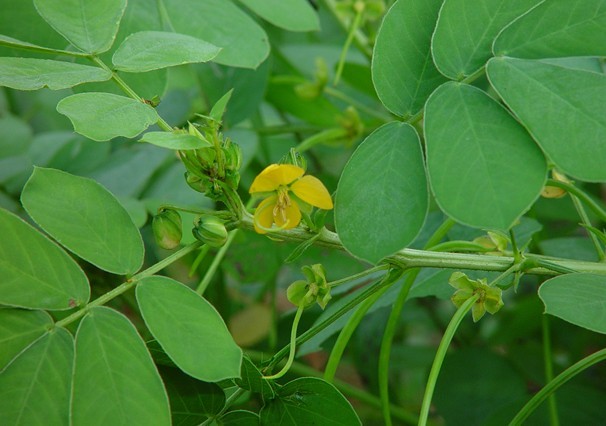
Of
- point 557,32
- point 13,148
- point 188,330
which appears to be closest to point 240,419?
point 188,330

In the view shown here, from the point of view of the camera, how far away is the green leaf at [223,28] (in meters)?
0.70

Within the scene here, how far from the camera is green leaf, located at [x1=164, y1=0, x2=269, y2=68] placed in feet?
2.31

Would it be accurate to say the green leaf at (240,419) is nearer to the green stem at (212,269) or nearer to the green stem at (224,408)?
the green stem at (224,408)

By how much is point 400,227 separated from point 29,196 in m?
0.24

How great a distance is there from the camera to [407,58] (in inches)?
20.8

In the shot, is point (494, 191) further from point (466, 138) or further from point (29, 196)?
point (29, 196)

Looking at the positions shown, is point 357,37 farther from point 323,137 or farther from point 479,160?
point 479,160

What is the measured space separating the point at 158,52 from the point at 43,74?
8cm

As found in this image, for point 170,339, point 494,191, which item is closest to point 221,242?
point 170,339

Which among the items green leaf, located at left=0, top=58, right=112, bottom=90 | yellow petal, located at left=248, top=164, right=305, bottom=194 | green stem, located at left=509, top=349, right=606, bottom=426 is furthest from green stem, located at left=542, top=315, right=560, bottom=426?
green leaf, located at left=0, top=58, right=112, bottom=90

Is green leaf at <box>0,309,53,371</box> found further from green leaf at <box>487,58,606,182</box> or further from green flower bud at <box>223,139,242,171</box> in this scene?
green leaf at <box>487,58,606,182</box>

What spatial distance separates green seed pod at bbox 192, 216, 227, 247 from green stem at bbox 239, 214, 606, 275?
2 centimetres

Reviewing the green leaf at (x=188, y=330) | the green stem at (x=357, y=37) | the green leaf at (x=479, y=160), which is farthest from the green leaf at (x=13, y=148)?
the green leaf at (x=479, y=160)

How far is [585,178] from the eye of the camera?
45 centimetres
